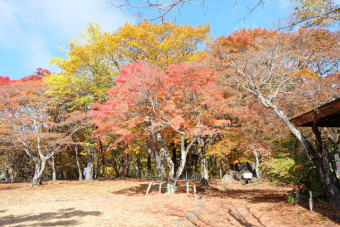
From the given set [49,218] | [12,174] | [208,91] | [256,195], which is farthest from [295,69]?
[12,174]

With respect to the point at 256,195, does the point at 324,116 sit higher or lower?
higher

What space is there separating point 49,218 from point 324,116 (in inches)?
348

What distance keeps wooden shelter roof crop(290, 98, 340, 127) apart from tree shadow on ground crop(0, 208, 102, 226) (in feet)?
25.0

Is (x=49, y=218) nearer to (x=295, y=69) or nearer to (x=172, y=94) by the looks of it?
(x=172, y=94)

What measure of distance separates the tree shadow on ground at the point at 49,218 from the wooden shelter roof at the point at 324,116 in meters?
7.62

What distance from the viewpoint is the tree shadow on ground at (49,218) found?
215 inches

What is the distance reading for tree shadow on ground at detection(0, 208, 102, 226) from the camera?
17.9ft

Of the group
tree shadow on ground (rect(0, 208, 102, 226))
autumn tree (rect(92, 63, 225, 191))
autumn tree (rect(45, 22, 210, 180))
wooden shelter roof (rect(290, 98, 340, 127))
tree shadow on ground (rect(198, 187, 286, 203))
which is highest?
autumn tree (rect(45, 22, 210, 180))

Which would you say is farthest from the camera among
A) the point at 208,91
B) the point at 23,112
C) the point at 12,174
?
the point at 12,174

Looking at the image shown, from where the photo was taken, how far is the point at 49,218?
604 centimetres

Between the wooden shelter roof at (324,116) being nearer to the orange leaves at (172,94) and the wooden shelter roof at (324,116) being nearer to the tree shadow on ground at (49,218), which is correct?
the orange leaves at (172,94)

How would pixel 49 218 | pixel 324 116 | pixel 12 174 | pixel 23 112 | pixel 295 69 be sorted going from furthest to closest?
pixel 12 174
pixel 23 112
pixel 295 69
pixel 324 116
pixel 49 218

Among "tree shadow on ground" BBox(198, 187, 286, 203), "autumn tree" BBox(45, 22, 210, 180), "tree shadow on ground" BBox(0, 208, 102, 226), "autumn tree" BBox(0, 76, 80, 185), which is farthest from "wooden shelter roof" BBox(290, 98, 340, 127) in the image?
"autumn tree" BBox(0, 76, 80, 185)

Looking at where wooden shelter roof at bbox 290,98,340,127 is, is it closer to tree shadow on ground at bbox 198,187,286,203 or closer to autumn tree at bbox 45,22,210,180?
tree shadow on ground at bbox 198,187,286,203
